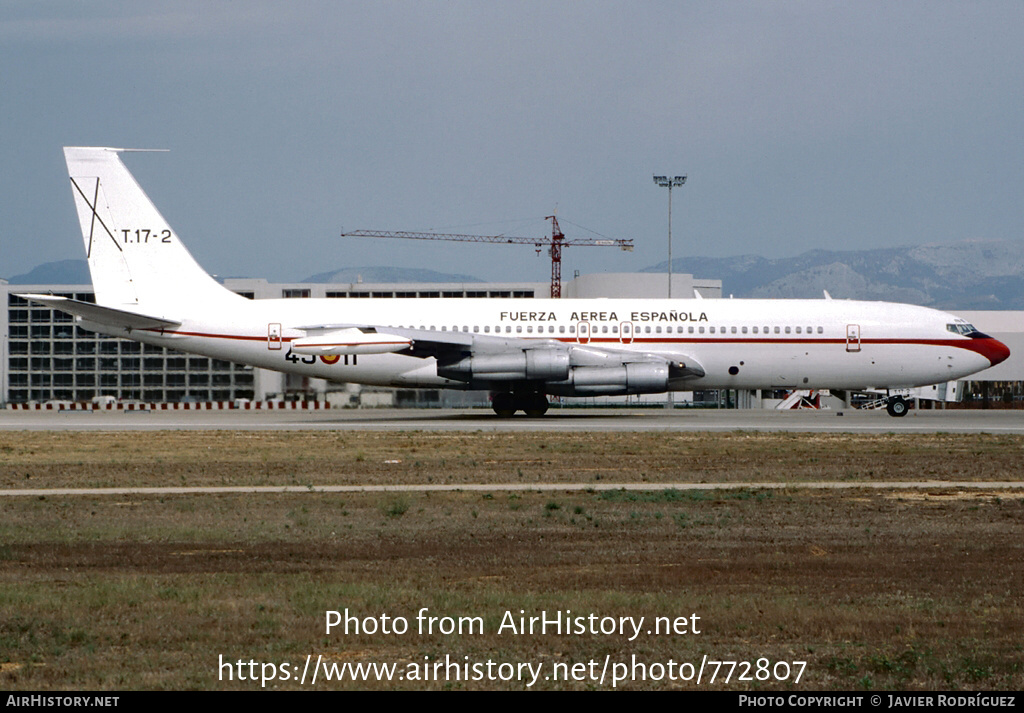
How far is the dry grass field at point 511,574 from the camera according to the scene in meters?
9.21

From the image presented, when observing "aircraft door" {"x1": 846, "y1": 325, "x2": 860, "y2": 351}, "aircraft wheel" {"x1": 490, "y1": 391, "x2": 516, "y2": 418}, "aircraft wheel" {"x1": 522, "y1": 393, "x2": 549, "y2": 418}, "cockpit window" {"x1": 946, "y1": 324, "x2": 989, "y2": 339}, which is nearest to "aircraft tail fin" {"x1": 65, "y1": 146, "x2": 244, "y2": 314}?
"aircraft wheel" {"x1": 490, "y1": 391, "x2": 516, "y2": 418}

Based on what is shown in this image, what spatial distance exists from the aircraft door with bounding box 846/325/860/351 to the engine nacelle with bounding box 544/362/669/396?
296 inches

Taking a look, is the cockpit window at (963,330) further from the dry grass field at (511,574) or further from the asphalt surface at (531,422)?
the dry grass field at (511,574)

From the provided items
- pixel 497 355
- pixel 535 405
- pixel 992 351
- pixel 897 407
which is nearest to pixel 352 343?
pixel 497 355

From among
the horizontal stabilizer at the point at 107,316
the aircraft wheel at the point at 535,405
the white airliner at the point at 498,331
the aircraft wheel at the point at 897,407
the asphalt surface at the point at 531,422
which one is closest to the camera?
the asphalt surface at the point at 531,422

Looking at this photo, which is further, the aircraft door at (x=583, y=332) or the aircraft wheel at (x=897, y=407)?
the aircraft wheel at (x=897, y=407)

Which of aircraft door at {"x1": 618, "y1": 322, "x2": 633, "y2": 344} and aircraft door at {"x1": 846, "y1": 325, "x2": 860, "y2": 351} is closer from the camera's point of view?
aircraft door at {"x1": 618, "y1": 322, "x2": 633, "y2": 344}

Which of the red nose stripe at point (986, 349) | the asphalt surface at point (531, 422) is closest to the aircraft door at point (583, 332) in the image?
the asphalt surface at point (531, 422)

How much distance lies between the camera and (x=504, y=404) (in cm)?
4562

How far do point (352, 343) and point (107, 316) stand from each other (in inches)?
366

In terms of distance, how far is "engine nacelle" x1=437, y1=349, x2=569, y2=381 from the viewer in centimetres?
4166

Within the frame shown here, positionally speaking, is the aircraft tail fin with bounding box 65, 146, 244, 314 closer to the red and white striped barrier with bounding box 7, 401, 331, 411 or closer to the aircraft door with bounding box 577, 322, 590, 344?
the aircraft door with bounding box 577, 322, 590, 344

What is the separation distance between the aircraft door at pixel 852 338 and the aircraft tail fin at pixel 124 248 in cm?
2355

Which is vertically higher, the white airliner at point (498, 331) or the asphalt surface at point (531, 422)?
the white airliner at point (498, 331)
